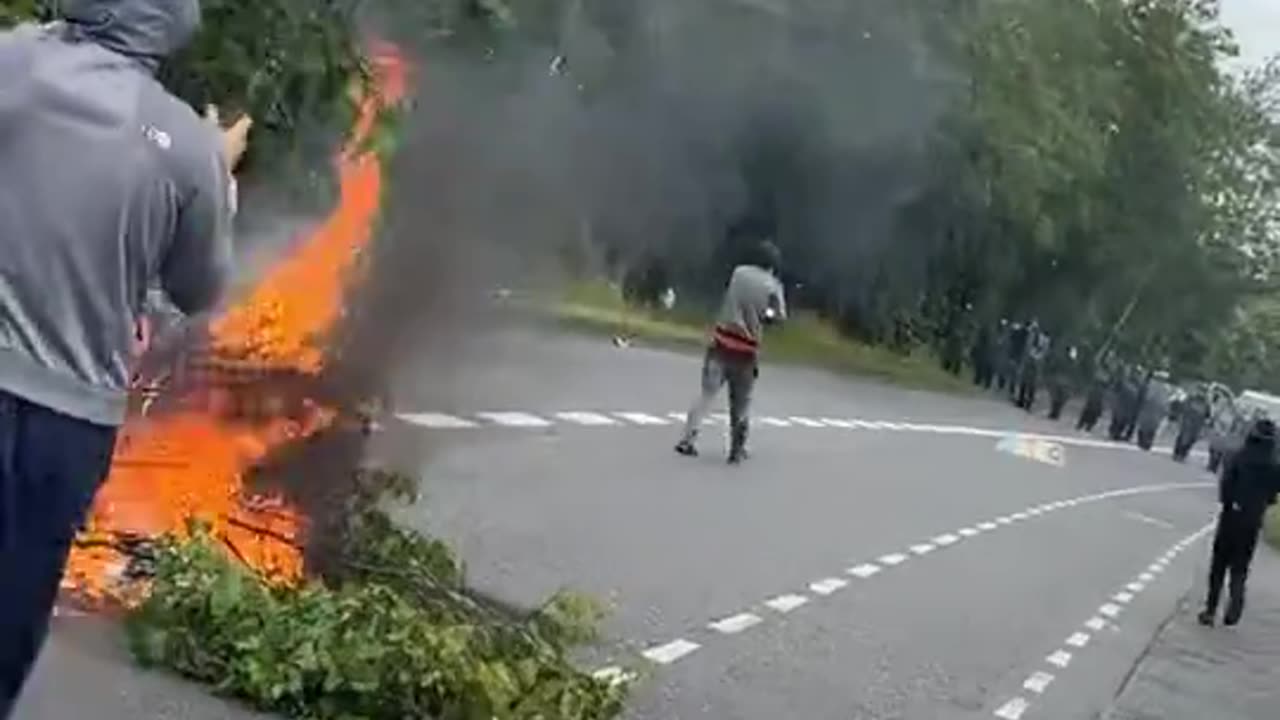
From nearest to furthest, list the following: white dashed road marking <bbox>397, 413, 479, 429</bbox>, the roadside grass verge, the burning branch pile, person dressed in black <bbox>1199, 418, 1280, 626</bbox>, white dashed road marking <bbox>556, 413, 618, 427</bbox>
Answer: the burning branch pile < white dashed road marking <bbox>397, 413, 479, 429</bbox> < person dressed in black <bbox>1199, 418, 1280, 626</bbox> < white dashed road marking <bbox>556, 413, 618, 427</bbox> < the roadside grass verge

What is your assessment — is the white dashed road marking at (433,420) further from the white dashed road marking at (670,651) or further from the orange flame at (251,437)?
the white dashed road marking at (670,651)

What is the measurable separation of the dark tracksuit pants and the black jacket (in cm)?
405

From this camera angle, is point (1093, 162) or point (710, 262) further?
point (1093, 162)

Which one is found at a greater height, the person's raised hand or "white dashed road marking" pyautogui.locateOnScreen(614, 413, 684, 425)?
the person's raised hand

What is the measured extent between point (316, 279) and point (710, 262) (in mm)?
21647

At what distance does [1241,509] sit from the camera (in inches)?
771

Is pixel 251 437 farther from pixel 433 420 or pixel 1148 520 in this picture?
pixel 1148 520

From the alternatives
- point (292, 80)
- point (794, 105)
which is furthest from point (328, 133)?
point (794, 105)

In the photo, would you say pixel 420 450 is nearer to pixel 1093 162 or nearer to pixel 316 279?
pixel 316 279

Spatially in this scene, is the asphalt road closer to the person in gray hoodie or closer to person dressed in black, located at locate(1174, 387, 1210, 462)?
the person in gray hoodie

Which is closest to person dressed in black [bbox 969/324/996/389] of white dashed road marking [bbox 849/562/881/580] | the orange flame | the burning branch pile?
white dashed road marking [bbox 849/562/881/580]

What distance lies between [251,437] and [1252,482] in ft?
40.8

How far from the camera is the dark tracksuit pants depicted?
784 inches

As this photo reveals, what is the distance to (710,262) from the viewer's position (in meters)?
30.7
